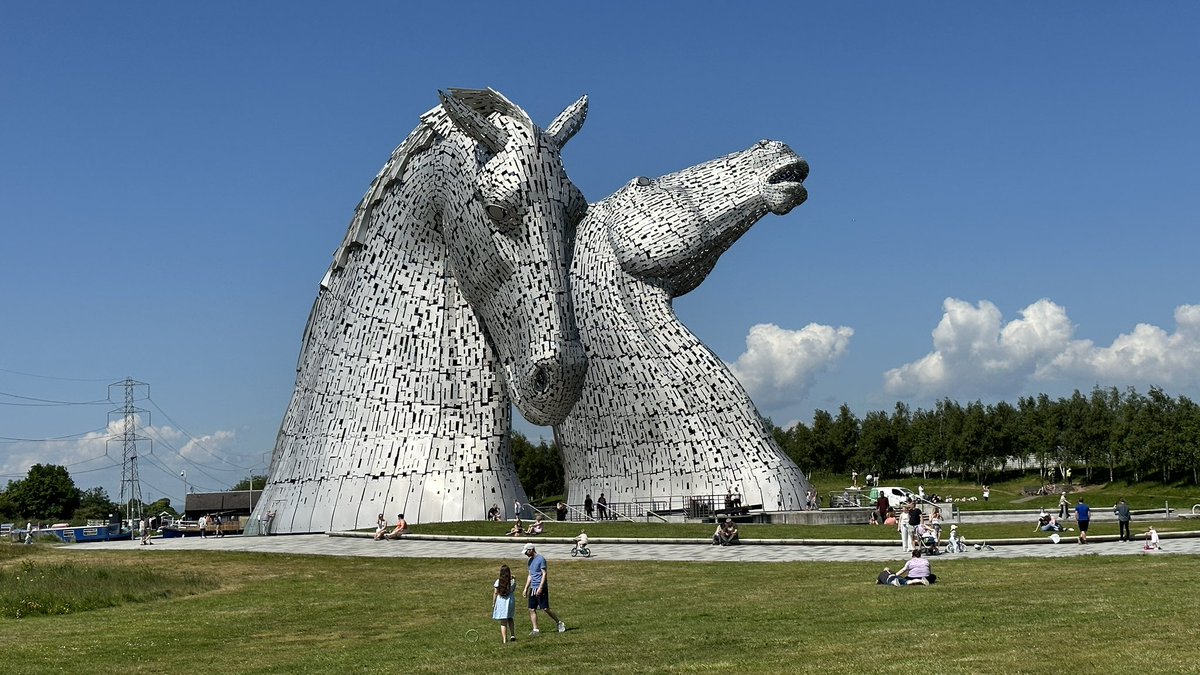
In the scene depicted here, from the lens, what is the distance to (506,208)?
30750 millimetres

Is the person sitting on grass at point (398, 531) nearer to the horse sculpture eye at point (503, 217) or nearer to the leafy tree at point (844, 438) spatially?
the horse sculpture eye at point (503, 217)

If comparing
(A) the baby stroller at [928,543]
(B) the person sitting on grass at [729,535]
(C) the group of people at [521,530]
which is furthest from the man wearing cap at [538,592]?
(C) the group of people at [521,530]

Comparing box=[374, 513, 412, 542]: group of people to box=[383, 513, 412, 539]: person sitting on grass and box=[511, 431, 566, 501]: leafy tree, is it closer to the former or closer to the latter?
box=[383, 513, 412, 539]: person sitting on grass

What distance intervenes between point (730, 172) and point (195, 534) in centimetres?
2098

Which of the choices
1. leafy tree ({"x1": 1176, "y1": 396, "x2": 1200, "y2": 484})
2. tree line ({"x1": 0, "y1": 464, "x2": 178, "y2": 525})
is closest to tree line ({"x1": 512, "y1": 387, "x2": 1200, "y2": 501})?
leafy tree ({"x1": 1176, "y1": 396, "x2": 1200, "y2": 484})

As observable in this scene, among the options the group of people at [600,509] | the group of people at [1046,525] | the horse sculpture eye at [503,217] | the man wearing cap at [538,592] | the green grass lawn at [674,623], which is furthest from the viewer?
the group of people at [600,509]

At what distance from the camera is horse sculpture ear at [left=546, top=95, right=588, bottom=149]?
33312 mm

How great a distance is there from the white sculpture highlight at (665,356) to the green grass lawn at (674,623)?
37.2 ft

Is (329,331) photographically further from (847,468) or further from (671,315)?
(847,468)

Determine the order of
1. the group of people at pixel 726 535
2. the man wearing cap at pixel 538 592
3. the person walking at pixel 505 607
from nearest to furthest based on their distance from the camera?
the person walking at pixel 505 607
the man wearing cap at pixel 538 592
the group of people at pixel 726 535

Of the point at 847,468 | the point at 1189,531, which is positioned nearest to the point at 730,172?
the point at 1189,531

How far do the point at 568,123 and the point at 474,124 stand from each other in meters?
3.59

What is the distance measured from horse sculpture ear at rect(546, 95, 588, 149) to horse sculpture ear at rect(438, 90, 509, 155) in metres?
2.11

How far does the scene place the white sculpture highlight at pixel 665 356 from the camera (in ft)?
105
